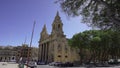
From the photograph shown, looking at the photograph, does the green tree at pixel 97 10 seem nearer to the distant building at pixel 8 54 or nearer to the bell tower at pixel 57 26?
the bell tower at pixel 57 26

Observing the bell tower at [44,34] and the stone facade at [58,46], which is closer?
the stone facade at [58,46]

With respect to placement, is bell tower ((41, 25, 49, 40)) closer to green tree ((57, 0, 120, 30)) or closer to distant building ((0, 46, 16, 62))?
distant building ((0, 46, 16, 62))

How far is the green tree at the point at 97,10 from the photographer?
12.9 metres

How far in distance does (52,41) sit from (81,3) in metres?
81.6

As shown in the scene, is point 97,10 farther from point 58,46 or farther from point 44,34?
point 44,34

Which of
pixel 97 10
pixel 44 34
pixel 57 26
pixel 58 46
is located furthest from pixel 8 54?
pixel 97 10

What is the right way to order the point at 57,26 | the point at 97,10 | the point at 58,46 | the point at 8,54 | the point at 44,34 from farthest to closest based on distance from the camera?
the point at 8,54, the point at 44,34, the point at 57,26, the point at 58,46, the point at 97,10

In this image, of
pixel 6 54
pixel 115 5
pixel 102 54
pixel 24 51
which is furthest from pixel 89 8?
pixel 6 54

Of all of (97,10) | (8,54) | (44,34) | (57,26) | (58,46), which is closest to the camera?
(97,10)

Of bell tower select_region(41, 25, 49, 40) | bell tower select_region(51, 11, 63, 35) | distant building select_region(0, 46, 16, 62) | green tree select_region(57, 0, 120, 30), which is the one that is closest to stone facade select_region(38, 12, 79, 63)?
bell tower select_region(51, 11, 63, 35)

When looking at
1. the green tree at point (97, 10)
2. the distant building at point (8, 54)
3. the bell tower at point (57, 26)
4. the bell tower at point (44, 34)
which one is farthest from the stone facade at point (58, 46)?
the green tree at point (97, 10)

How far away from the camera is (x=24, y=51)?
60.4m

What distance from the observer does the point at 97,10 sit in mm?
16141

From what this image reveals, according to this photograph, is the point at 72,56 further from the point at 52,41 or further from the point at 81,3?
the point at 81,3
